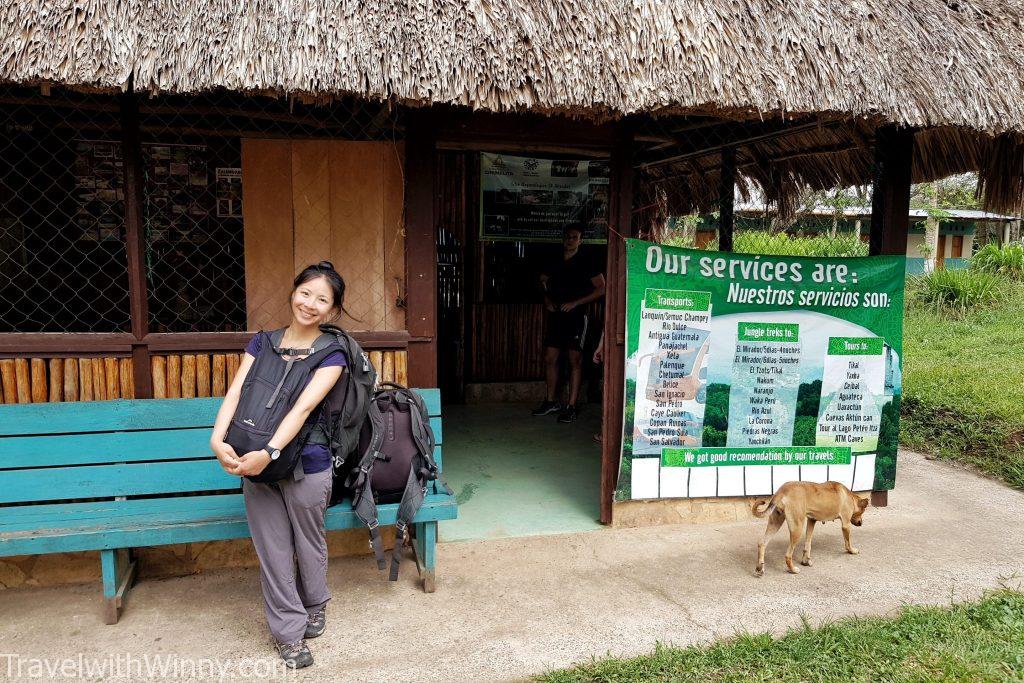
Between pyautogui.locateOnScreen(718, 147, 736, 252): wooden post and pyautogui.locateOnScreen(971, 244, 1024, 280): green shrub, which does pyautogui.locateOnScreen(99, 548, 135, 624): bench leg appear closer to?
pyautogui.locateOnScreen(718, 147, 736, 252): wooden post

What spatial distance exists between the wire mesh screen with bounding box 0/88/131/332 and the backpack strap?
8.49ft

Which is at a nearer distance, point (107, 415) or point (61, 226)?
point (107, 415)

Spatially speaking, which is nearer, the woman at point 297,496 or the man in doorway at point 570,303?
the woman at point 297,496

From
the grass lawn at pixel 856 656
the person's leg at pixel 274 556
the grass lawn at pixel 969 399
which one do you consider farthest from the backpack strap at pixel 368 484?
the grass lawn at pixel 969 399

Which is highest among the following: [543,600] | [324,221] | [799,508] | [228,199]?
[228,199]

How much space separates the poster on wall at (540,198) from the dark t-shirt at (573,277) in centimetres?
50

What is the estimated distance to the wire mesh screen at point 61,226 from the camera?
16.3ft

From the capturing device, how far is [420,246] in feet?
12.7

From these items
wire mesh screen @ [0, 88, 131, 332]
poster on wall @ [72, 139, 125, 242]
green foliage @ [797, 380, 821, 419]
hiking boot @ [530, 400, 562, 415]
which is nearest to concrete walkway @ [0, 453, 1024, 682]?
green foliage @ [797, 380, 821, 419]

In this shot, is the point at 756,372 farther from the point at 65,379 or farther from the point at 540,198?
the point at 65,379

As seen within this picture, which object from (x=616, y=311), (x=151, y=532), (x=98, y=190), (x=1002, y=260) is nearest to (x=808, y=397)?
(x=616, y=311)

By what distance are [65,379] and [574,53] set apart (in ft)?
10.1

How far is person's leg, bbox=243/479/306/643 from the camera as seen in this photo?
2.90 metres

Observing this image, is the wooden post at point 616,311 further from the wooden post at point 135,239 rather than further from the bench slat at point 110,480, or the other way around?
the wooden post at point 135,239
